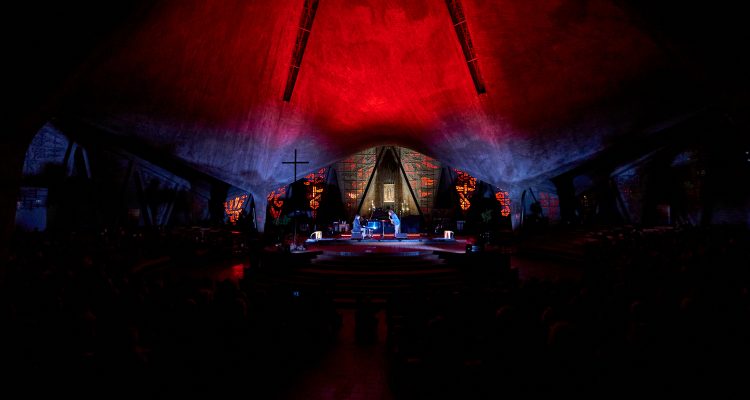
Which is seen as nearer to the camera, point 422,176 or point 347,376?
point 347,376

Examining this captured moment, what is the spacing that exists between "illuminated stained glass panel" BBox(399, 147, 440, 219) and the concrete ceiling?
7.66m

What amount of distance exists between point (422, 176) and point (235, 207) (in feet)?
43.2

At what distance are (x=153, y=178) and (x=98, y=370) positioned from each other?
1484cm

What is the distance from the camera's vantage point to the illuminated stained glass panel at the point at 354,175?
27.0 metres

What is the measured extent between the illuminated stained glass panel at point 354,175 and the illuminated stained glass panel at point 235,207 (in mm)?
8328

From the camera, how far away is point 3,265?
3.60 metres

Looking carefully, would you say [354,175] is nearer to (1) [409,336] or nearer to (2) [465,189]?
(2) [465,189]

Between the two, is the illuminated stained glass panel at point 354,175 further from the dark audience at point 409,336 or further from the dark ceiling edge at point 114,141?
the dark audience at point 409,336

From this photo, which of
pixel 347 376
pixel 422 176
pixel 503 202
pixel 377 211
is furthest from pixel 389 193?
pixel 347 376

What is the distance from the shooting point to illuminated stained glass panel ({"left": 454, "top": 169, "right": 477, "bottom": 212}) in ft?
84.2

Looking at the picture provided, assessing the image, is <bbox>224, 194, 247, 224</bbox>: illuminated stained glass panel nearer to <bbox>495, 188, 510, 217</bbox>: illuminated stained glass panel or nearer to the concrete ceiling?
the concrete ceiling

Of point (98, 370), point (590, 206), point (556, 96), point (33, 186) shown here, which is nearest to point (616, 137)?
point (556, 96)

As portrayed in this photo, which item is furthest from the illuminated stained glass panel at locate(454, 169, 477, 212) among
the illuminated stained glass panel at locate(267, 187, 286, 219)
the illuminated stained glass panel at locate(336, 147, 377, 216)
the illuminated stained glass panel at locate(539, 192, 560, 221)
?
the illuminated stained glass panel at locate(267, 187, 286, 219)

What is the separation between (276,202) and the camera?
82.3 feet
